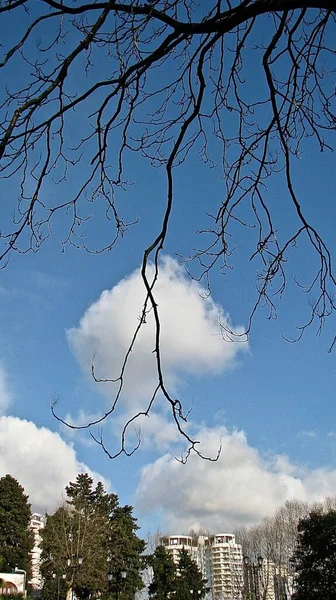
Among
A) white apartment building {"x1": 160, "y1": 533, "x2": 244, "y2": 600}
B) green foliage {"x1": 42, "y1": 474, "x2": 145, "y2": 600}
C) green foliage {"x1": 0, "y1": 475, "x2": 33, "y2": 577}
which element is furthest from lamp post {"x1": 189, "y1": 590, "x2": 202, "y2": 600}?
green foliage {"x1": 0, "y1": 475, "x2": 33, "y2": 577}

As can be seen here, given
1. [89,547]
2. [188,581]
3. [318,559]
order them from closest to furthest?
[318,559] → [89,547] → [188,581]

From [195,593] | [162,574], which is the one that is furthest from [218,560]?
[195,593]

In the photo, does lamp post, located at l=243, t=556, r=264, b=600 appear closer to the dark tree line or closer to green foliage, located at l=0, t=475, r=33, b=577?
the dark tree line

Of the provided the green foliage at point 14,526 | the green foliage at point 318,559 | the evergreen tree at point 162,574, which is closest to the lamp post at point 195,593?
the evergreen tree at point 162,574

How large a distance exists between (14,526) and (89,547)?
7746mm

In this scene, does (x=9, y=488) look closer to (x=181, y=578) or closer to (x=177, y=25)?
(x=181, y=578)

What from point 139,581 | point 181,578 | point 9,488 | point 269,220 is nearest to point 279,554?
point 181,578

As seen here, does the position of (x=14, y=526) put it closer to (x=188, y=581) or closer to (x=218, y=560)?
(x=188, y=581)

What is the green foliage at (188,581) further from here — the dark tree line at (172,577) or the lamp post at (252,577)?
the lamp post at (252,577)

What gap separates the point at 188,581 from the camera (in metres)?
38.1

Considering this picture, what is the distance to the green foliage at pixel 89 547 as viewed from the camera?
33031 mm

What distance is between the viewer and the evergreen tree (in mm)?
37984

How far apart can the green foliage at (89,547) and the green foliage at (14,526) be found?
3.04 m

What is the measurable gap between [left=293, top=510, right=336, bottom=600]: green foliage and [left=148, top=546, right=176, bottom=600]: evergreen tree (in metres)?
17.1
